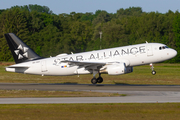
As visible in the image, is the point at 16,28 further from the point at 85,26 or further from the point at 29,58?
the point at 29,58

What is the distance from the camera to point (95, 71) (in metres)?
36.5

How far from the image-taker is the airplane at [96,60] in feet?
117

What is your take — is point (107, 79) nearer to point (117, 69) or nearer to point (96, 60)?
point (96, 60)

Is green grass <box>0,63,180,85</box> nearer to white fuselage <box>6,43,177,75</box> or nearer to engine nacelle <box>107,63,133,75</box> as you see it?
white fuselage <box>6,43,177,75</box>

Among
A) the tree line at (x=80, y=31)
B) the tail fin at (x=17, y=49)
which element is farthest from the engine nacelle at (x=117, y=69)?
the tree line at (x=80, y=31)

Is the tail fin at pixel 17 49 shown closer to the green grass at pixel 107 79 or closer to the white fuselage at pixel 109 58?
the white fuselage at pixel 109 58
